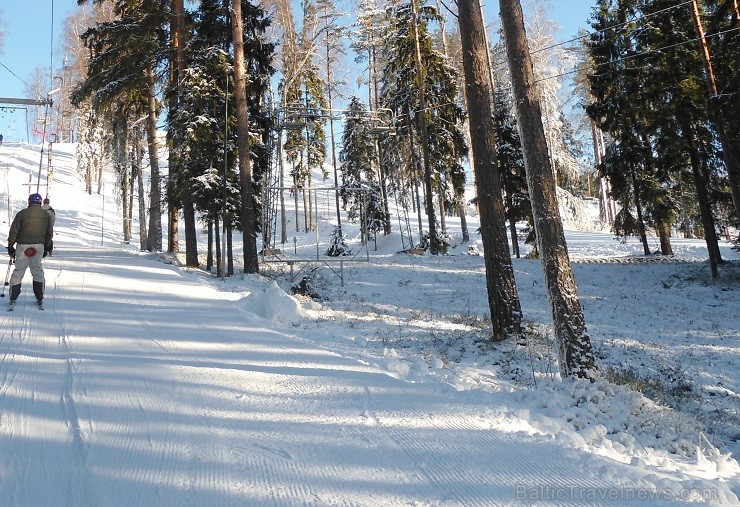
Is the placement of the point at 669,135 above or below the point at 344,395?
above

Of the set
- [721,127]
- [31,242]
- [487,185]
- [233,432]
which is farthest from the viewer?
[721,127]

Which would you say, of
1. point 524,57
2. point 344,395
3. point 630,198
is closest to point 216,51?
point 524,57

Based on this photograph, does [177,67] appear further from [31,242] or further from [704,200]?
[704,200]

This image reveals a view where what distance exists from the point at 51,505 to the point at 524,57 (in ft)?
23.2

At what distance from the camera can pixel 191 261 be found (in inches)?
637

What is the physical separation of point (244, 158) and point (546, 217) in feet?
34.4

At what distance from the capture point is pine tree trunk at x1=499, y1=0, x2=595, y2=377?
6.20m

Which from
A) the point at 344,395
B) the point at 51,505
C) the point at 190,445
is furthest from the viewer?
the point at 344,395

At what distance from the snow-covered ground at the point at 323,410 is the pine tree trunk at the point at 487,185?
614 millimetres

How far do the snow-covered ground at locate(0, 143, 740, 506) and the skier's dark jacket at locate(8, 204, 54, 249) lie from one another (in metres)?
1.11

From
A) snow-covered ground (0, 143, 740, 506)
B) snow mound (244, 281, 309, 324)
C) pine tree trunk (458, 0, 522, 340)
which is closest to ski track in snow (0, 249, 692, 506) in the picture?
snow-covered ground (0, 143, 740, 506)

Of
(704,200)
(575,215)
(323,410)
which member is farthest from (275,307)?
(575,215)

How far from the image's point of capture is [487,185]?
28.3ft

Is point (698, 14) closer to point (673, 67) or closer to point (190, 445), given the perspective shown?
point (673, 67)
